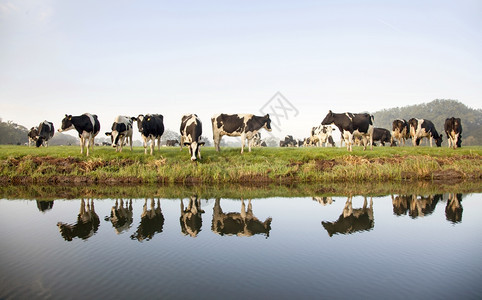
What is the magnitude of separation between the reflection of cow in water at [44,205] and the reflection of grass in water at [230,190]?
0.84 m

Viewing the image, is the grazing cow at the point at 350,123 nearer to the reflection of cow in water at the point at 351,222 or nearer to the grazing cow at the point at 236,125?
the grazing cow at the point at 236,125

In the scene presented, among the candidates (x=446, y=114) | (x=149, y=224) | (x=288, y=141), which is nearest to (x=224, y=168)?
(x=149, y=224)

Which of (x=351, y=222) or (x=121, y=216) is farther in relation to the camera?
(x=121, y=216)

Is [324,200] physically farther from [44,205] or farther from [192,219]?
[44,205]

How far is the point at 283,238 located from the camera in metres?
7.93

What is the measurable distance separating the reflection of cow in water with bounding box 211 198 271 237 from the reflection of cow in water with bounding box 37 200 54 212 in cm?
562

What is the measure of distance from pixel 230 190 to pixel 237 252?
842cm

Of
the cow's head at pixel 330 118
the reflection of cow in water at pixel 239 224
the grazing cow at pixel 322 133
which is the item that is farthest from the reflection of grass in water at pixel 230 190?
the grazing cow at pixel 322 133

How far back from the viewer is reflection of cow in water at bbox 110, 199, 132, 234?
898 centimetres

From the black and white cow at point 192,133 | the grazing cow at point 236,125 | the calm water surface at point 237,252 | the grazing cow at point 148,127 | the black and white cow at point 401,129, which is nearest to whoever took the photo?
the calm water surface at point 237,252

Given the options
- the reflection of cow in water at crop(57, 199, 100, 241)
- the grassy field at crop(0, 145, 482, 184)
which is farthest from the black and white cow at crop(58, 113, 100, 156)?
the reflection of cow in water at crop(57, 199, 100, 241)

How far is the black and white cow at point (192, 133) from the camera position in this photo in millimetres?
19125

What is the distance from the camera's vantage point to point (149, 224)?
9.30m

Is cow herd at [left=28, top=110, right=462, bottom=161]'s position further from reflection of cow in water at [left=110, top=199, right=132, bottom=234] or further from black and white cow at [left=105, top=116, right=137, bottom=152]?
reflection of cow in water at [left=110, top=199, right=132, bottom=234]
